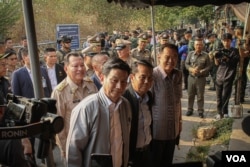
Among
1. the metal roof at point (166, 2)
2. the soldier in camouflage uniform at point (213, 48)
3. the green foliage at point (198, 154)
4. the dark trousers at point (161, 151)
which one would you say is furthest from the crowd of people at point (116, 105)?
the soldier in camouflage uniform at point (213, 48)

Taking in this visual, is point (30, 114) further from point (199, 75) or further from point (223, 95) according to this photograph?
point (223, 95)

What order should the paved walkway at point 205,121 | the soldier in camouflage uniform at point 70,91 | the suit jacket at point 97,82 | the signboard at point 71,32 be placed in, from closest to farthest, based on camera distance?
the soldier in camouflage uniform at point 70,91 → the suit jacket at point 97,82 → the paved walkway at point 205,121 → the signboard at point 71,32

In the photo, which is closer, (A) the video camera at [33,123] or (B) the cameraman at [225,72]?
(A) the video camera at [33,123]

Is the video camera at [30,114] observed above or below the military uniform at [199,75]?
above

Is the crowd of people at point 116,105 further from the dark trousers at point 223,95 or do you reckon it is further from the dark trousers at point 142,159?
the dark trousers at point 223,95

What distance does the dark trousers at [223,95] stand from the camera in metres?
7.10

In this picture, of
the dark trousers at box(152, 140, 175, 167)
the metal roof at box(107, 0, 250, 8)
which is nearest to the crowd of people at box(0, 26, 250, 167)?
the dark trousers at box(152, 140, 175, 167)

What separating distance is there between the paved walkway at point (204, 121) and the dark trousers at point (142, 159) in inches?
71.9

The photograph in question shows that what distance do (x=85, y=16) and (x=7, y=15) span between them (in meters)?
7.82

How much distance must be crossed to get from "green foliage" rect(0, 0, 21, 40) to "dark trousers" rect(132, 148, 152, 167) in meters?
16.1

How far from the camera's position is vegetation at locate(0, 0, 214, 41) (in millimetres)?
18438

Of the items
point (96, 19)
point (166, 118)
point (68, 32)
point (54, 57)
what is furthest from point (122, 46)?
point (96, 19)

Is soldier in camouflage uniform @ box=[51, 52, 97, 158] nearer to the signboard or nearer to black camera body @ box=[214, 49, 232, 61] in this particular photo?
black camera body @ box=[214, 49, 232, 61]

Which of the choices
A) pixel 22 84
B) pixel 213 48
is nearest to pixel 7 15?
pixel 213 48
